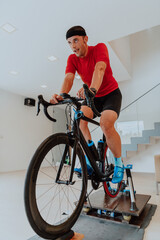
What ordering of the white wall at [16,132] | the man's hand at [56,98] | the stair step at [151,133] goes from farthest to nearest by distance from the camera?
the white wall at [16,132]
the stair step at [151,133]
the man's hand at [56,98]

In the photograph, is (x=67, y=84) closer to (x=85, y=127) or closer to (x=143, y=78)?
(x=85, y=127)

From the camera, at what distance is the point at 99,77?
1.15m

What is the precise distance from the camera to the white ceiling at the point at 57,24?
104 inches

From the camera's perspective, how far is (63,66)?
4570mm

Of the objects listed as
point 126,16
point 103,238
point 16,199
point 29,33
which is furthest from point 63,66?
point 103,238

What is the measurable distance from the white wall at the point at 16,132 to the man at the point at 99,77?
5327mm

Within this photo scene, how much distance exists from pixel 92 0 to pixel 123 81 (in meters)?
3.95

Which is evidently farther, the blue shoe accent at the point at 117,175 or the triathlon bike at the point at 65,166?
the blue shoe accent at the point at 117,175

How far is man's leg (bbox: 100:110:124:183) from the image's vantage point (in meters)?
1.35

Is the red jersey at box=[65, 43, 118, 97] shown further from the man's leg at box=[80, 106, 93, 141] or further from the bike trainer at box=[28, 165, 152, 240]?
the bike trainer at box=[28, 165, 152, 240]

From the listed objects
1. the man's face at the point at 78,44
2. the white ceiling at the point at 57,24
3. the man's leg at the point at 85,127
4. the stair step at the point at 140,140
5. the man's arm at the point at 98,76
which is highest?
the white ceiling at the point at 57,24

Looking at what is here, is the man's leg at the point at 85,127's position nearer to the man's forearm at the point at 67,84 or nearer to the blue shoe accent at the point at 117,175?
the man's forearm at the point at 67,84

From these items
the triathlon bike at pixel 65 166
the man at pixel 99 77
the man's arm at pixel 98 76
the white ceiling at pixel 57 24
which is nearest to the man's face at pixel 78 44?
the man at pixel 99 77

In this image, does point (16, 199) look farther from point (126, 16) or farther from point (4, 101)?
point (4, 101)
